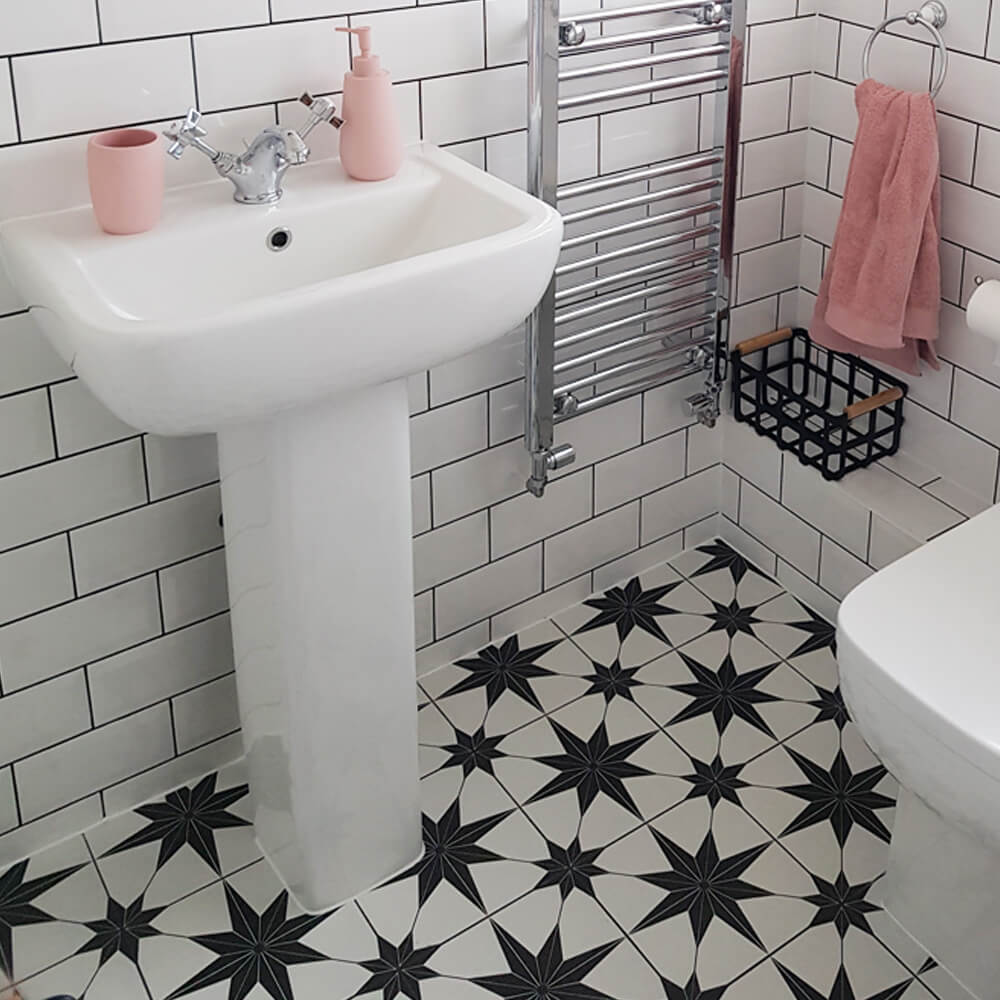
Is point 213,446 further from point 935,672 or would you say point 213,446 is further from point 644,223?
point 935,672

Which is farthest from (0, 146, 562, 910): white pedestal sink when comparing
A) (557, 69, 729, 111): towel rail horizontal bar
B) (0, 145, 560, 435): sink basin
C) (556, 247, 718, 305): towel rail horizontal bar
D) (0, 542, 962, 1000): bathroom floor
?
(556, 247, 718, 305): towel rail horizontal bar

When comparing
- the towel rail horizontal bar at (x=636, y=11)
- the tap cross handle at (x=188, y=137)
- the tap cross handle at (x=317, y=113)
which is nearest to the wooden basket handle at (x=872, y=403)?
the towel rail horizontal bar at (x=636, y=11)

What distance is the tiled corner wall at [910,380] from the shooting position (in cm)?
211

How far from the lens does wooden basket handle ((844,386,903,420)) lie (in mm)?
2316

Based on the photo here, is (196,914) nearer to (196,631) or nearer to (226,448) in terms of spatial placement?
(196,631)

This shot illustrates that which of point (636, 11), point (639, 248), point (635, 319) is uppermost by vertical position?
point (636, 11)

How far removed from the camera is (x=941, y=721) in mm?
1505

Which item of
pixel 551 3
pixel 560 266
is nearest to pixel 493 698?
pixel 560 266

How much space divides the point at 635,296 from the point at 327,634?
2.69 feet

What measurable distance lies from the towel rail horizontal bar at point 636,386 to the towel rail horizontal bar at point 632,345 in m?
0.04

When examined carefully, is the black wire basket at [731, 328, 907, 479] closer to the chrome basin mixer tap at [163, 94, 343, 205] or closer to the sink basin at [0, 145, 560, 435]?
the sink basin at [0, 145, 560, 435]

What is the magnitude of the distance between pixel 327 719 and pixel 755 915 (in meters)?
0.66

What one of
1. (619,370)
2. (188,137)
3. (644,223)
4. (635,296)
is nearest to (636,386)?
(619,370)

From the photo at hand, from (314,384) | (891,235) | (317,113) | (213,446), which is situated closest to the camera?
(314,384)
